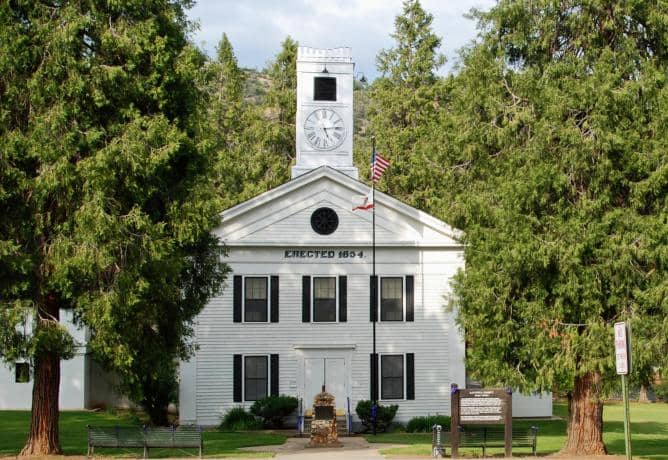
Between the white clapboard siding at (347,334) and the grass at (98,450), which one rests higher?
the white clapboard siding at (347,334)

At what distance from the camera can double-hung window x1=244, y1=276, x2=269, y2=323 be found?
116ft

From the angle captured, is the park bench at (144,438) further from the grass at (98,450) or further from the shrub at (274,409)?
the shrub at (274,409)

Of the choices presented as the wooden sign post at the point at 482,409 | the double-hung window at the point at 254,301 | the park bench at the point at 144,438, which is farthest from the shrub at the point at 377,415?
the park bench at the point at 144,438

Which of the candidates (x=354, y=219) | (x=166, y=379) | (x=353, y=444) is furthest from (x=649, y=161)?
(x=166, y=379)

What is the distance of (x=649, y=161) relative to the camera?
74.6 ft

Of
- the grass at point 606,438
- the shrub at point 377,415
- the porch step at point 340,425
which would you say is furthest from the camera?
the shrub at point 377,415

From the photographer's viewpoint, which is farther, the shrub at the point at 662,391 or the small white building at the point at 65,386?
the shrub at the point at 662,391

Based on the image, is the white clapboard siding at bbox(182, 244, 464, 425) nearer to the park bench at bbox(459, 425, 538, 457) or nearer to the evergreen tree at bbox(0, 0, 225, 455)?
the park bench at bbox(459, 425, 538, 457)

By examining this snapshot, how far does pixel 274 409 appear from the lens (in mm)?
33906

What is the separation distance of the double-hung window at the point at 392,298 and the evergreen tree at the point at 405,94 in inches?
612

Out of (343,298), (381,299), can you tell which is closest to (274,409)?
(343,298)

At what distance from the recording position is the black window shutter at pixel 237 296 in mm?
35281

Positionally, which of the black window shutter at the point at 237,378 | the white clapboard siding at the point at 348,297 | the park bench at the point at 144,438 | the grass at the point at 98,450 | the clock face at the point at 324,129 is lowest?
the grass at the point at 98,450

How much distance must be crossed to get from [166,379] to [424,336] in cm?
900
